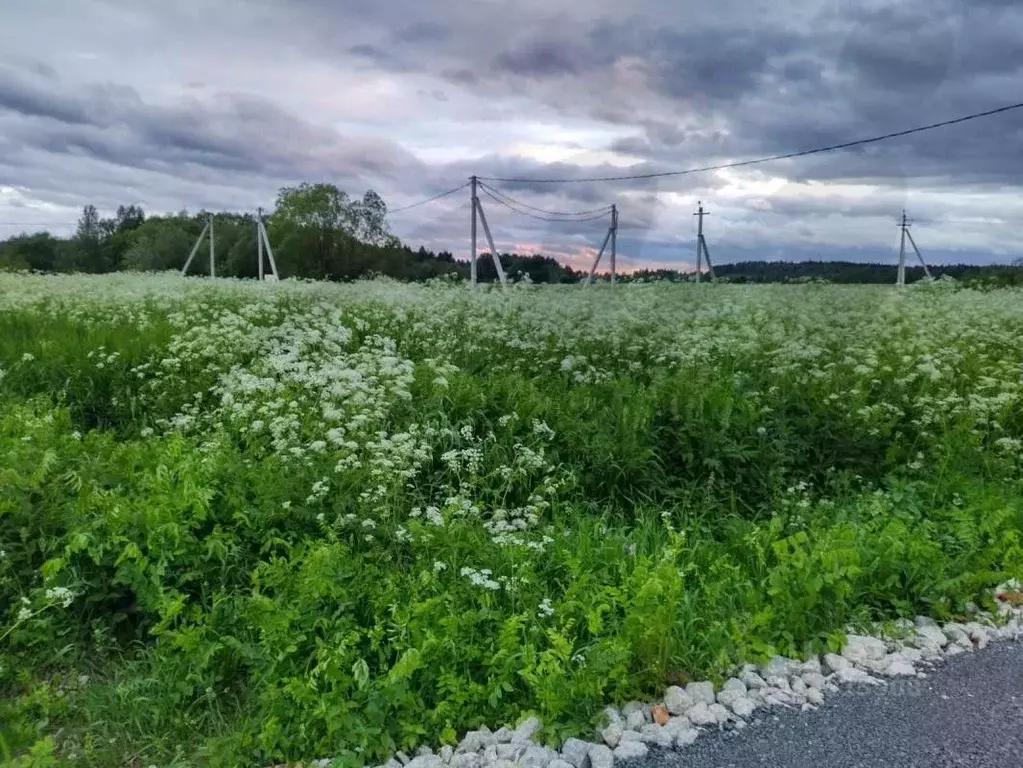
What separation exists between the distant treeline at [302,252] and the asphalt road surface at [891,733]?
906 centimetres

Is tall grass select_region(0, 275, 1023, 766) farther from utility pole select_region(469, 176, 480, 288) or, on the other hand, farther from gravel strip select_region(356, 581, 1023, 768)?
utility pole select_region(469, 176, 480, 288)

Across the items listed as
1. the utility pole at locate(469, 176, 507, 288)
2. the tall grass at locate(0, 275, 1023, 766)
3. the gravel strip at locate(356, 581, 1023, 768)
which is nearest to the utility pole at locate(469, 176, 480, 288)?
the utility pole at locate(469, 176, 507, 288)

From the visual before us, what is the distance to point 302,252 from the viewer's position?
53.5 feet

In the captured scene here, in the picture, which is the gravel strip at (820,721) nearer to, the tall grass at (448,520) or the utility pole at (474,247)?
the tall grass at (448,520)

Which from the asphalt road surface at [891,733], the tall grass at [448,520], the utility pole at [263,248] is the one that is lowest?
the asphalt road surface at [891,733]

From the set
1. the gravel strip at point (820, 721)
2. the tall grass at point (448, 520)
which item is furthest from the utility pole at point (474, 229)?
the gravel strip at point (820, 721)

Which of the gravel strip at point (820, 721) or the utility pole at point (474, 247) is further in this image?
the utility pole at point (474, 247)

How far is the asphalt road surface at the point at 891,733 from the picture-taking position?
3.30 m

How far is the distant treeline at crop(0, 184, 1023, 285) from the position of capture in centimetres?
1357

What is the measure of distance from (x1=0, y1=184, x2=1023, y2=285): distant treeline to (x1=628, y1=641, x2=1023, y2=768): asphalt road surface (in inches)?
357

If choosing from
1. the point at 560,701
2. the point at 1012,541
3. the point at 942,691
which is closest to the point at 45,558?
the point at 560,701

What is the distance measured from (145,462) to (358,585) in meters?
2.55

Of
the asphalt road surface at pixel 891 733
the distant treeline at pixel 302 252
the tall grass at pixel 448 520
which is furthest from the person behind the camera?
the distant treeline at pixel 302 252

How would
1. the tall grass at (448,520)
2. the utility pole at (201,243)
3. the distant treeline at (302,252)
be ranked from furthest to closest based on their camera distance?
the utility pole at (201,243), the distant treeline at (302,252), the tall grass at (448,520)
